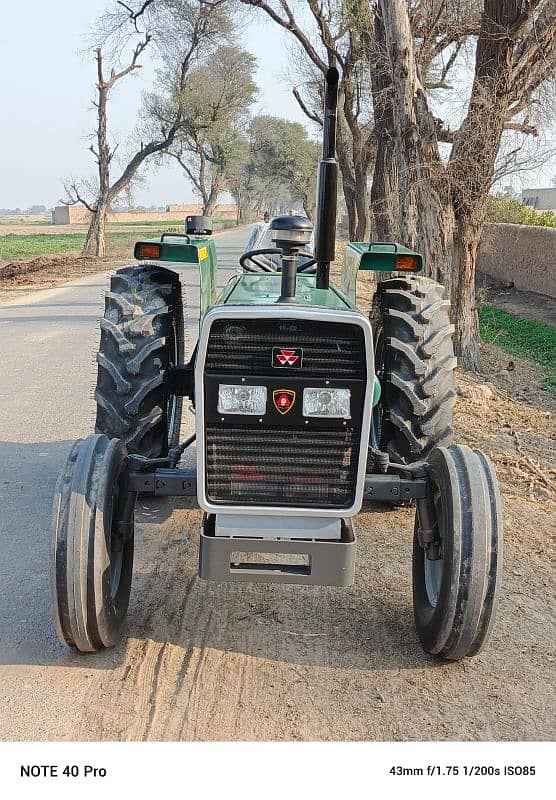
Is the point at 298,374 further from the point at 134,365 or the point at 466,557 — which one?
the point at 134,365

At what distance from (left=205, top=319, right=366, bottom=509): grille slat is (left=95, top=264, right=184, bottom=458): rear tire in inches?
53.2

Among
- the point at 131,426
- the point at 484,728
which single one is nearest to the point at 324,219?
Answer: the point at 131,426

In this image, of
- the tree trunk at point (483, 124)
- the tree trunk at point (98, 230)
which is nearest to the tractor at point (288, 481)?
the tree trunk at point (483, 124)

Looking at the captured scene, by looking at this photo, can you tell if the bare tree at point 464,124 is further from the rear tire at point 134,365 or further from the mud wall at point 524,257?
the mud wall at point 524,257

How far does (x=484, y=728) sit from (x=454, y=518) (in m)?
0.79

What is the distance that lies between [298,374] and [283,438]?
267 millimetres

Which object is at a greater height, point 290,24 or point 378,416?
point 290,24

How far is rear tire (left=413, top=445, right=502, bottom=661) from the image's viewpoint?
3.30m

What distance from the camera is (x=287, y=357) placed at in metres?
3.19

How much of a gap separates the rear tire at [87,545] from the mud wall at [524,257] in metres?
15.9

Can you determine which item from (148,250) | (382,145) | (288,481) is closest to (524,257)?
(382,145)

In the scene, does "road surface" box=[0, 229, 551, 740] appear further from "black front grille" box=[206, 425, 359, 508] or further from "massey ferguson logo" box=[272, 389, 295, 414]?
"massey ferguson logo" box=[272, 389, 295, 414]

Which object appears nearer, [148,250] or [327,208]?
[327,208]

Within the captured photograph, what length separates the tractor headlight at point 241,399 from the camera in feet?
10.6
